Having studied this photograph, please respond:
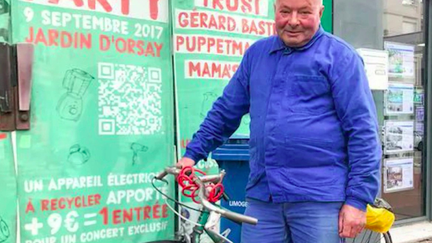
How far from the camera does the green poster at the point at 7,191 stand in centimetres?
343

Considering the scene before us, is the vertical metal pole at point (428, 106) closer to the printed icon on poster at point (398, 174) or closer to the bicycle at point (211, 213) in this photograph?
the printed icon on poster at point (398, 174)

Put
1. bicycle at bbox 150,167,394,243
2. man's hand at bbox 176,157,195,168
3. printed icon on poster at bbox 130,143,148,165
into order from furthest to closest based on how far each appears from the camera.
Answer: printed icon on poster at bbox 130,143,148,165, man's hand at bbox 176,157,195,168, bicycle at bbox 150,167,394,243

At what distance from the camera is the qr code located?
386 cm

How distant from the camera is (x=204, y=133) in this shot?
8.67 feet

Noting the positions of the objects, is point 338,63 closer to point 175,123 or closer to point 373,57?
point 175,123

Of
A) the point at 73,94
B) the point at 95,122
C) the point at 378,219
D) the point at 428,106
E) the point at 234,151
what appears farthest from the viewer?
the point at 428,106

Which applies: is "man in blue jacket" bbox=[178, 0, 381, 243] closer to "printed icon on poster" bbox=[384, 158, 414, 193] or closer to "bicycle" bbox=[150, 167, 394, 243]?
"bicycle" bbox=[150, 167, 394, 243]

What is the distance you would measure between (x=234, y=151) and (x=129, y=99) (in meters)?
1.00

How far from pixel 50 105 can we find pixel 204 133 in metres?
1.51

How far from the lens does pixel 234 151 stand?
3553 mm

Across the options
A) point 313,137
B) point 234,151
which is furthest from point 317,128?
point 234,151

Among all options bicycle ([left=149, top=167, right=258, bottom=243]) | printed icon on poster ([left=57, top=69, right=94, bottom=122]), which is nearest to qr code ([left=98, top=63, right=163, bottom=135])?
printed icon on poster ([left=57, top=69, right=94, bottom=122])

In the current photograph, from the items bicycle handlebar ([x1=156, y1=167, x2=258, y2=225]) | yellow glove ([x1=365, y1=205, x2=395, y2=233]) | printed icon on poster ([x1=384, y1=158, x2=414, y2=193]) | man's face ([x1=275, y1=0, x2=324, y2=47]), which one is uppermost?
man's face ([x1=275, y1=0, x2=324, y2=47])

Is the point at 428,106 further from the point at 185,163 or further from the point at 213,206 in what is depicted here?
the point at 213,206
